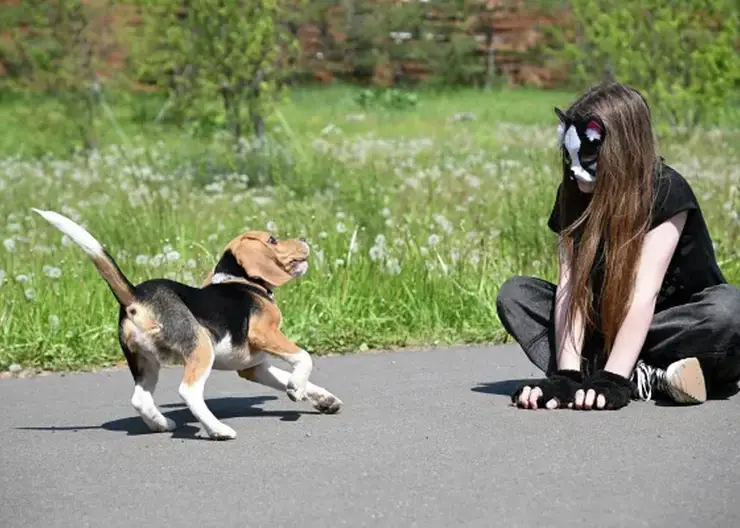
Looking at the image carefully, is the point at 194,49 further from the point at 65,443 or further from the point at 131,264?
the point at 65,443

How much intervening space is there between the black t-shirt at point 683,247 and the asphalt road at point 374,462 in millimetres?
451

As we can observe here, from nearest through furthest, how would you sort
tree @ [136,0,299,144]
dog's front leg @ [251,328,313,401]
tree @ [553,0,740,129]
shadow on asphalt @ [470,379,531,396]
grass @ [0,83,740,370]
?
dog's front leg @ [251,328,313,401], shadow on asphalt @ [470,379,531,396], grass @ [0,83,740,370], tree @ [136,0,299,144], tree @ [553,0,740,129]

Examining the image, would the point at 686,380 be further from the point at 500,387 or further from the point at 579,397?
the point at 500,387

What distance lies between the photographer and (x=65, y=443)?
5324mm

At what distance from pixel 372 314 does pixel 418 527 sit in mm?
3579

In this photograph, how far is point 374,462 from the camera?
4.80 meters

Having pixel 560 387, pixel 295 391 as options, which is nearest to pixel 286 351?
pixel 295 391

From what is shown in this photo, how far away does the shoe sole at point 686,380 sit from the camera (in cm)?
546

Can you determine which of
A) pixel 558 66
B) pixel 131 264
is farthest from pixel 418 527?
pixel 558 66

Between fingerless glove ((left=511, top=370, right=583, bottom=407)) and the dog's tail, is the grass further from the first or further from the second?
the dog's tail

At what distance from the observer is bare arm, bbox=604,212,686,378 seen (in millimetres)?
5488

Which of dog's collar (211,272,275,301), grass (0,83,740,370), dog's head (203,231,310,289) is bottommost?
grass (0,83,740,370)

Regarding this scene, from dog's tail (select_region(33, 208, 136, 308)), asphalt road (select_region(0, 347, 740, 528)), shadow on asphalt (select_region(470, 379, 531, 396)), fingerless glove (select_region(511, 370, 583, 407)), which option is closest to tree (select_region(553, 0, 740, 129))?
shadow on asphalt (select_region(470, 379, 531, 396))

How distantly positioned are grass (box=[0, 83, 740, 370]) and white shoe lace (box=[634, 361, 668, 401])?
1.81 metres
